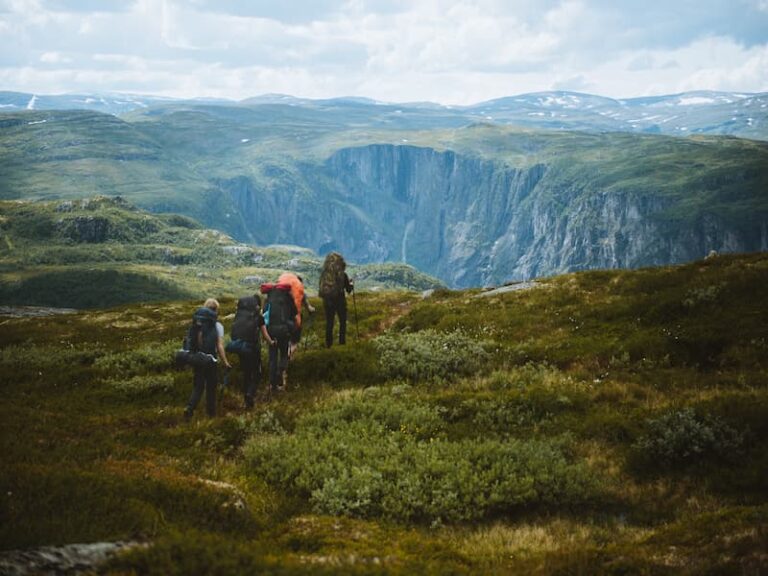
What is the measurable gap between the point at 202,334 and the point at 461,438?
839 cm

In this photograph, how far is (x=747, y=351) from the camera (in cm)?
1670

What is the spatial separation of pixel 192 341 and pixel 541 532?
1128 centimetres

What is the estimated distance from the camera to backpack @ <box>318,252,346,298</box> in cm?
2183

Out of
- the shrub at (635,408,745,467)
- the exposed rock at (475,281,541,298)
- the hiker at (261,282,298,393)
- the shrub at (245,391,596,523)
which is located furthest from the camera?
the exposed rock at (475,281,541,298)

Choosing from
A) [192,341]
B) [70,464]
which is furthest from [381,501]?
[192,341]

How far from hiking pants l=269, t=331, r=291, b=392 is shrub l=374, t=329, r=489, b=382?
11.5 feet

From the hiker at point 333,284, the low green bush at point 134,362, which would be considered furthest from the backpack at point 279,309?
the low green bush at point 134,362

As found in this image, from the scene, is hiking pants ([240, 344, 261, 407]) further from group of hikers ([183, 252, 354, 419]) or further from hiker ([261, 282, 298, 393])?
hiker ([261, 282, 298, 393])

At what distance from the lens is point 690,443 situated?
38.7 ft

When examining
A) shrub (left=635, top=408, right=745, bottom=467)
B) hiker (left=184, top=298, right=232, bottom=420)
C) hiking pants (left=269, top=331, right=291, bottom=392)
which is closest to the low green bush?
hiking pants (left=269, top=331, right=291, bottom=392)

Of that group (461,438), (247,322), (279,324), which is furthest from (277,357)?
(461,438)

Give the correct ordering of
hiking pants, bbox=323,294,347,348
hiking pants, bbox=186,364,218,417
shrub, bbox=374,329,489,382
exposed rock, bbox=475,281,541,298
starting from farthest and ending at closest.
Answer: exposed rock, bbox=475,281,541,298 → hiking pants, bbox=323,294,347,348 → shrub, bbox=374,329,489,382 → hiking pants, bbox=186,364,218,417

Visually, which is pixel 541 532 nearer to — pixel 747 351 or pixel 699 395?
pixel 699 395

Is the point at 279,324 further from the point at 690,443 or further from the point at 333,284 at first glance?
the point at 690,443
